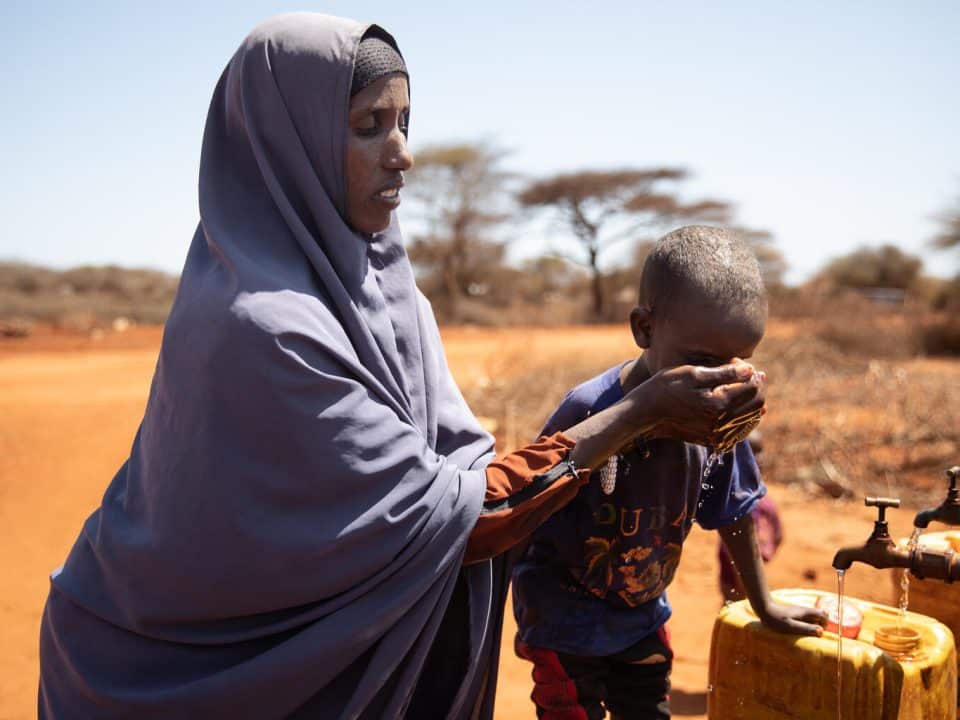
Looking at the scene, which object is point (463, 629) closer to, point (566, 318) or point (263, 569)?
point (263, 569)

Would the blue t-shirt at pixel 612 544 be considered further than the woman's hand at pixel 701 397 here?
Yes

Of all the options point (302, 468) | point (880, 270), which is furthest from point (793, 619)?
point (880, 270)

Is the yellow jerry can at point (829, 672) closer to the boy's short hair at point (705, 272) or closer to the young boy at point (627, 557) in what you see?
the young boy at point (627, 557)

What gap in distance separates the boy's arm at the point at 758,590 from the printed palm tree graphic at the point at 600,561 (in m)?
0.35

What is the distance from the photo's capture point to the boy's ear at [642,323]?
6.57 ft

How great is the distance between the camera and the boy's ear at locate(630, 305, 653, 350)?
2.00 meters

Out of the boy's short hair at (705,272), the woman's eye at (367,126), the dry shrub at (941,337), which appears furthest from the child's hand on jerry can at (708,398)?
the dry shrub at (941,337)

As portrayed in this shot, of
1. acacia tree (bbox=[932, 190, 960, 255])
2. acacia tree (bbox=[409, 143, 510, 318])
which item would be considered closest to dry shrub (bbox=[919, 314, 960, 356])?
acacia tree (bbox=[932, 190, 960, 255])

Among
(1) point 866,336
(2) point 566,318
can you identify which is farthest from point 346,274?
(2) point 566,318

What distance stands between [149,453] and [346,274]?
562mm

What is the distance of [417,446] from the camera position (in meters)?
1.77

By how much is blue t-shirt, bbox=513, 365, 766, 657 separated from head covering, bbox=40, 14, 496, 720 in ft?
1.01

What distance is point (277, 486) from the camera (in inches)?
65.6

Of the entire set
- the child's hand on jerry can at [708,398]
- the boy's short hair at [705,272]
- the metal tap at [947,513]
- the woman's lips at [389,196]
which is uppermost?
the woman's lips at [389,196]
